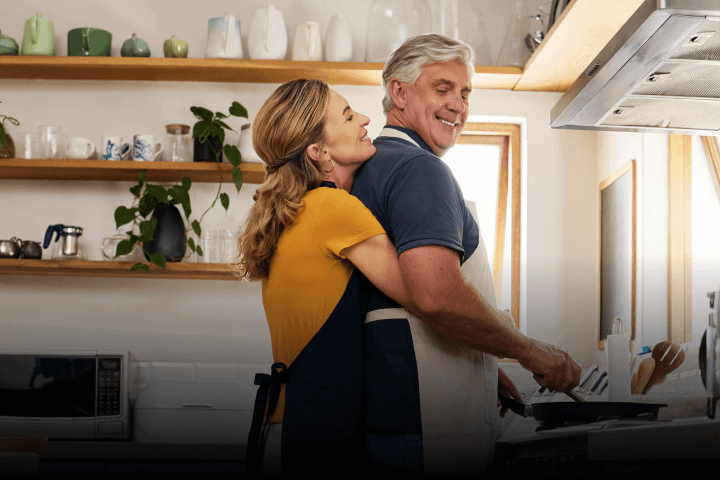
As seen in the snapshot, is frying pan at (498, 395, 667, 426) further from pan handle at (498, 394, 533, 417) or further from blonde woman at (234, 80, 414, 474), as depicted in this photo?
blonde woman at (234, 80, 414, 474)

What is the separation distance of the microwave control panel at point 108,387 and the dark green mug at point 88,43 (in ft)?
4.24

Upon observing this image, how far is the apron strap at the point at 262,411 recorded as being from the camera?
3.70 feet

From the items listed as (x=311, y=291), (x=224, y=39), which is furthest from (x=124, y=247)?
(x=311, y=291)

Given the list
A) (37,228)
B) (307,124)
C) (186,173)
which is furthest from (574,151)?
(37,228)

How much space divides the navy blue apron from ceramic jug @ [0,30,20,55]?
97.6 inches

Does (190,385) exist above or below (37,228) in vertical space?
below

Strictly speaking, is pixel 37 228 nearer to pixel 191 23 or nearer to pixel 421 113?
pixel 191 23

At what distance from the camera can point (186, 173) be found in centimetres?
285

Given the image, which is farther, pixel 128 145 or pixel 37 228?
pixel 37 228

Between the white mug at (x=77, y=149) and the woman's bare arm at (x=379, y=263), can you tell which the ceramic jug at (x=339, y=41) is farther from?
the woman's bare arm at (x=379, y=263)

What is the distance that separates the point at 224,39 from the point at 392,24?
712 mm

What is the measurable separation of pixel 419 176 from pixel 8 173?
7.91 feet

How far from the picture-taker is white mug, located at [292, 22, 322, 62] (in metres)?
2.89

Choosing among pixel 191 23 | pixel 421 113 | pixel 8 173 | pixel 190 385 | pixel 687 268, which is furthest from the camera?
pixel 191 23
